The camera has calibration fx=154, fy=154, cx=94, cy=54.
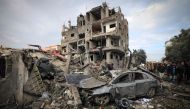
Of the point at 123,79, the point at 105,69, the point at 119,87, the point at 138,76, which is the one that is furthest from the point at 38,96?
the point at 105,69

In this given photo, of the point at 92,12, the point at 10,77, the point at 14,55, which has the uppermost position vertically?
the point at 92,12

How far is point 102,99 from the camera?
7352mm

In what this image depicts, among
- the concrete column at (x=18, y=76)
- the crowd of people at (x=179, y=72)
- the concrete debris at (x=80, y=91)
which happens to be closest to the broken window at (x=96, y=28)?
the crowd of people at (x=179, y=72)

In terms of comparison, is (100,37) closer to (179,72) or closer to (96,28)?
(96,28)

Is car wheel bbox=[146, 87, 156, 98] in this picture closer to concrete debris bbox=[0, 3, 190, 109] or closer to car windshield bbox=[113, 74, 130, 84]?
concrete debris bbox=[0, 3, 190, 109]

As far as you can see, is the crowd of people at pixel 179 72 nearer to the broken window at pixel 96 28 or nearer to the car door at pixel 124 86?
the car door at pixel 124 86

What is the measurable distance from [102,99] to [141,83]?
2.37 m

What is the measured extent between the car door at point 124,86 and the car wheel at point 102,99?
1.72 ft

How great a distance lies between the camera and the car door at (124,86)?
7656mm

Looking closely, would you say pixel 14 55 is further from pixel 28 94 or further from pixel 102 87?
pixel 102 87

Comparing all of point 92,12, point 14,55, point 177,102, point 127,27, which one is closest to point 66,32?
point 92,12

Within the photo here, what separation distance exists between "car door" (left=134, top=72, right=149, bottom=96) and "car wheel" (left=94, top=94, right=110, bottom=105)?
5.87 feet

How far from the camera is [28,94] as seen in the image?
867 centimetres

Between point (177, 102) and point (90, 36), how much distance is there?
27245 mm
